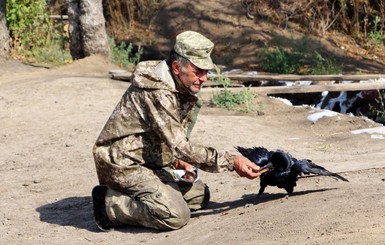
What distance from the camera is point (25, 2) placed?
693 inches

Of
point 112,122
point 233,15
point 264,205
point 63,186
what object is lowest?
point 233,15

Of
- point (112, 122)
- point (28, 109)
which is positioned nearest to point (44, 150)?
point (28, 109)

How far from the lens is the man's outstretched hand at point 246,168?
6.48 metres

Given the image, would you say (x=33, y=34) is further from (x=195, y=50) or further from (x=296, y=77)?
(x=195, y=50)

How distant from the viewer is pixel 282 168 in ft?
22.6

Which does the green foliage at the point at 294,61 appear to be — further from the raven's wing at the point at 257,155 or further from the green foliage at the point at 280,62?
the raven's wing at the point at 257,155

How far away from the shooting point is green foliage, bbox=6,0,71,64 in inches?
674

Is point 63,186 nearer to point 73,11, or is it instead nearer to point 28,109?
point 28,109

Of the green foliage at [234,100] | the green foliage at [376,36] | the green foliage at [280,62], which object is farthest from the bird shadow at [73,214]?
the green foliage at [376,36]

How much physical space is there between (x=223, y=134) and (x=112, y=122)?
3.33 meters

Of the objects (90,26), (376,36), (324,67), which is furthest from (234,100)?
(376,36)

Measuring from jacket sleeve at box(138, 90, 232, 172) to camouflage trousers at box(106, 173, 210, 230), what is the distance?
1.19 ft

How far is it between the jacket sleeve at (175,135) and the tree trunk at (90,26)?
9639 millimetres

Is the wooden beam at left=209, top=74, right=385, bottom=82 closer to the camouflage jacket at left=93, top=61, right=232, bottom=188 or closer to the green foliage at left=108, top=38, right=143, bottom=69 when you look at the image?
the green foliage at left=108, top=38, right=143, bottom=69
